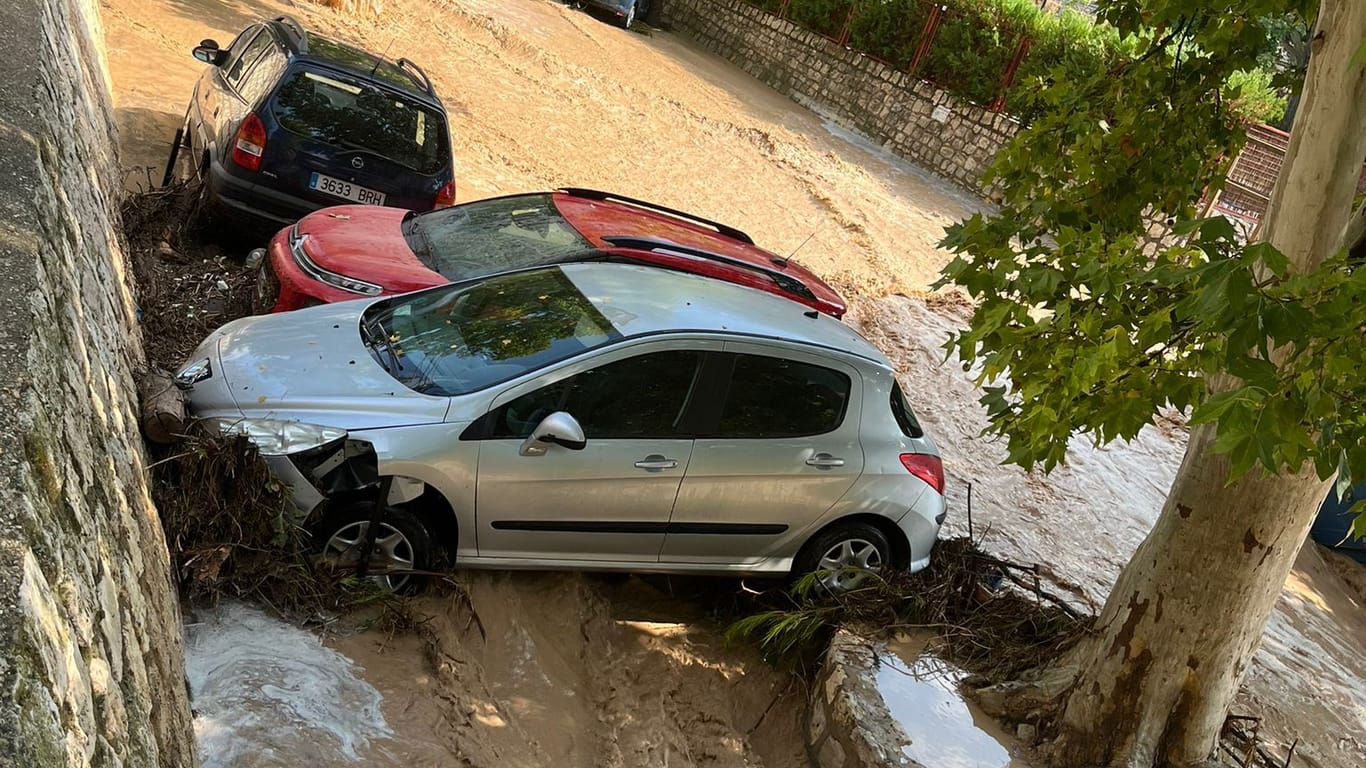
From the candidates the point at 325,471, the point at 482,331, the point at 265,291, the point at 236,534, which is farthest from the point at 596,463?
the point at 265,291

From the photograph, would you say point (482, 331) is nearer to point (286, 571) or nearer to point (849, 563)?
point (286, 571)

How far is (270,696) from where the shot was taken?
169 inches

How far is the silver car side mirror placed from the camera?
5047mm

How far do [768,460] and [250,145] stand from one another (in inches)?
183

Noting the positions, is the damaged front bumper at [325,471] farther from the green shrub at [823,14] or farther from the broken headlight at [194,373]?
the green shrub at [823,14]

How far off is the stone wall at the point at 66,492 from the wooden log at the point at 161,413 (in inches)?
7.8

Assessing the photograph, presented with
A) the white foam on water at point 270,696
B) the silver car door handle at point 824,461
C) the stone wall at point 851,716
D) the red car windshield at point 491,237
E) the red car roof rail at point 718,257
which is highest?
the red car roof rail at point 718,257

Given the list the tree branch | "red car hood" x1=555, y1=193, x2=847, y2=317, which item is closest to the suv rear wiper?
"red car hood" x1=555, y1=193, x2=847, y2=317

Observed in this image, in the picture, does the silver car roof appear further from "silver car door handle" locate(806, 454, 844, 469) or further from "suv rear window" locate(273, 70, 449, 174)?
"suv rear window" locate(273, 70, 449, 174)

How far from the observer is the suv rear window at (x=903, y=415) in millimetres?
6480

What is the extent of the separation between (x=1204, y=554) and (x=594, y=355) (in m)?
2.93

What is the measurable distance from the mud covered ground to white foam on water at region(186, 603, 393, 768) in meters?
0.03

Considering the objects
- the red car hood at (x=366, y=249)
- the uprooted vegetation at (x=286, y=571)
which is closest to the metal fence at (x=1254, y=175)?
the uprooted vegetation at (x=286, y=571)

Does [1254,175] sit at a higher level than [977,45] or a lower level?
lower
